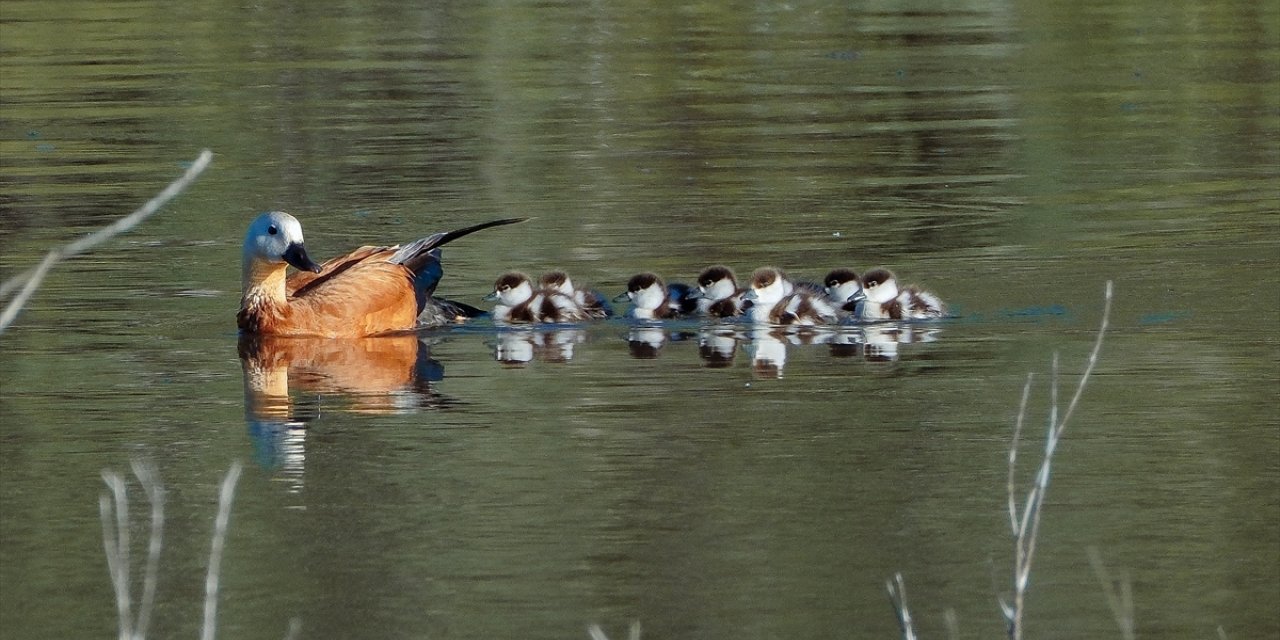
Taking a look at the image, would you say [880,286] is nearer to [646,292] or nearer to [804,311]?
[804,311]

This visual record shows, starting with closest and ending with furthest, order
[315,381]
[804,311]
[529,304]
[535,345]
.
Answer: [315,381]
[535,345]
[804,311]
[529,304]

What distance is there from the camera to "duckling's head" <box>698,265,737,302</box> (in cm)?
1095

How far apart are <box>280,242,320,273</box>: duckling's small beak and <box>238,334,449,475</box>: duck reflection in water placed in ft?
1.20

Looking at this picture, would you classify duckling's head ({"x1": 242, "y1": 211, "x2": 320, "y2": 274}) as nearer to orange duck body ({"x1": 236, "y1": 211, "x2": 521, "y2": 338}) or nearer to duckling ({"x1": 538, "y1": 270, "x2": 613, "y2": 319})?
orange duck body ({"x1": 236, "y1": 211, "x2": 521, "y2": 338})

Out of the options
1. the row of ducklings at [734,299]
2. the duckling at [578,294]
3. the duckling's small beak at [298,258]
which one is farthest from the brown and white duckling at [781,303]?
the duckling's small beak at [298,258]

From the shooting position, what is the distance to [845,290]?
10.9m

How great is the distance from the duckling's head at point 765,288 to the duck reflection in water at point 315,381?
157cm

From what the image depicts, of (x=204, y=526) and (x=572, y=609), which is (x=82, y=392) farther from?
(x=572, y=609)

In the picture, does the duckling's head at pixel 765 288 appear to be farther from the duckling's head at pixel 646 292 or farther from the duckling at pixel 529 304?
the duckling at pixel 529 304


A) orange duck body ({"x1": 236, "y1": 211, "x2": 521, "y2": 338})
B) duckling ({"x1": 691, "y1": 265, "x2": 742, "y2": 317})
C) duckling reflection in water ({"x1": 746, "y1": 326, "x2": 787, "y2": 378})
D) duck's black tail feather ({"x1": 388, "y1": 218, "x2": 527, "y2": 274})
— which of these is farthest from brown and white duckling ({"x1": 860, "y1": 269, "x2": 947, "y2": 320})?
orange duck body ({"x1": 236, "y1": 211, "x2": 521, "y2": 338})

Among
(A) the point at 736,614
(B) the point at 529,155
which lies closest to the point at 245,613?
(A) the point at 736,614

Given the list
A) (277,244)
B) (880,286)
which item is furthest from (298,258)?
(880,286)

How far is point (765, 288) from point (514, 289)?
1.22 m

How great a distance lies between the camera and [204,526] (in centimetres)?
741
